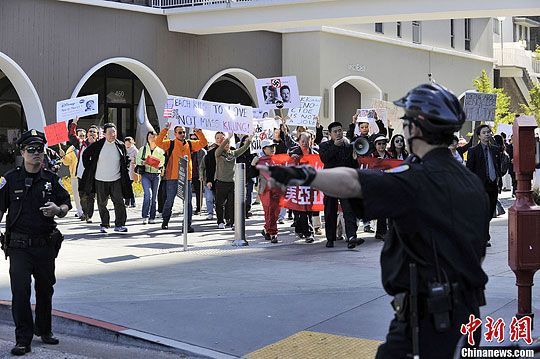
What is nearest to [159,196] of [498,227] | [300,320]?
[498,227]

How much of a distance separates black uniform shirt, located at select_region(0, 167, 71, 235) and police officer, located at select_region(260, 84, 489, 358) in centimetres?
462

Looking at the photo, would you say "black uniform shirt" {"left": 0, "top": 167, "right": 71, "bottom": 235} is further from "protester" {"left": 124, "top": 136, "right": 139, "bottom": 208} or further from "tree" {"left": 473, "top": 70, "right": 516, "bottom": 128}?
"tree" {"left": 473, "top": 70, "right": 516, "bottom": 128}

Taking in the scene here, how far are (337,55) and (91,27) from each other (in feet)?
33.1

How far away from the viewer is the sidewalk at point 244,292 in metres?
7.93

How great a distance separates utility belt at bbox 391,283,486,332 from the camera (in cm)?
369

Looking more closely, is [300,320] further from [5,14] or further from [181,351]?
[5,14]

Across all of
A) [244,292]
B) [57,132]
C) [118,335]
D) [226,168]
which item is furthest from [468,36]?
[118,335]

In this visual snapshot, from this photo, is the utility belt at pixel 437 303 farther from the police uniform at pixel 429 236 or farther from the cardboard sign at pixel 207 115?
the cardboard sign at pixel 207 115

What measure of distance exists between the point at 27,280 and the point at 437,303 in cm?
489

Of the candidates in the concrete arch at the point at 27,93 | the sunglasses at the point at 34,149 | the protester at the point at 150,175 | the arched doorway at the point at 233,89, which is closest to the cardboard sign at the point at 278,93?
the protester at the point at 150,175

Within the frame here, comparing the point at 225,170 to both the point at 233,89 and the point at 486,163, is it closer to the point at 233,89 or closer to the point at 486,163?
the point at 486,163

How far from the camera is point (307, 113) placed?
22.7m

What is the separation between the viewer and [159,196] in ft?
61.3

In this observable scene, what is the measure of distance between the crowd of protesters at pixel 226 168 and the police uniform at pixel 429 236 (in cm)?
871
